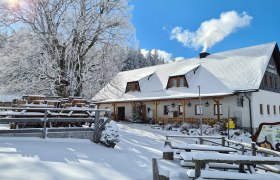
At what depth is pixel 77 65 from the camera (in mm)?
18406

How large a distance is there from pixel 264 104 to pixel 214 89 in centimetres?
482

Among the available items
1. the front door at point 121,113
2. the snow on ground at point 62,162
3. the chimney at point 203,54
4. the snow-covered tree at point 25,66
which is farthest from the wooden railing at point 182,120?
the snow on ground at point 62,162

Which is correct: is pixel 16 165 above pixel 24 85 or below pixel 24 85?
below

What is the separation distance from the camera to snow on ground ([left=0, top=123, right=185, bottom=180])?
19.0ft

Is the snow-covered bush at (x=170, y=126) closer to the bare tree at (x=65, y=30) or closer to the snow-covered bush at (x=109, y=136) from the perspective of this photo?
the bare tree at (x=65, y=30)

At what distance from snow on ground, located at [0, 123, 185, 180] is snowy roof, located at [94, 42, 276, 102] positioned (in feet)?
44.8

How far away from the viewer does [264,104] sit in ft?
80.5

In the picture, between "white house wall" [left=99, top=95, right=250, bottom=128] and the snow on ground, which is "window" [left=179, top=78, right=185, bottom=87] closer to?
"white house wall" [left=99, top=95, right=250, bottom=128]

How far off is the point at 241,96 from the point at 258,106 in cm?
191

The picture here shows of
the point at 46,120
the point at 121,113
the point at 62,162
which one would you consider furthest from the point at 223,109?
the point at 62,162

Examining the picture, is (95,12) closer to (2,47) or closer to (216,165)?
(2,47)

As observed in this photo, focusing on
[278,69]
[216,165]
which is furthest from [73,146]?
[278,69]

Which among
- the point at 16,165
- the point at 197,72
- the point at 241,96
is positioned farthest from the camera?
the point at 197,72

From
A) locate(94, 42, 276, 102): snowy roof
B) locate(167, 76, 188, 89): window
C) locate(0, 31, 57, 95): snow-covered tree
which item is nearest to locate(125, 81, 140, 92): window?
locate(94, 42, 276, 102): snowy roof
